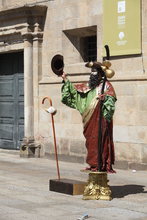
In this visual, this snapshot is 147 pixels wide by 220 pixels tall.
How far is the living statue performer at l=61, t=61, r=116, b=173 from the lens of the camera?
8.81 m

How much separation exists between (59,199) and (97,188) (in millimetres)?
634

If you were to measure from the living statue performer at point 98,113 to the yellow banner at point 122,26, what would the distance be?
156 inches

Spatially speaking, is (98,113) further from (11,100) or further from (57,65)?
(11,100)

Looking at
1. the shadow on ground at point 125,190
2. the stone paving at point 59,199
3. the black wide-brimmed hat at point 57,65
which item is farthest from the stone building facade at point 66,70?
the black wide-brimmed hat at point 57,65

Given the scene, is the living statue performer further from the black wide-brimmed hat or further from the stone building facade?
the stone building facade

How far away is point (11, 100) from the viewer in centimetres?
1698

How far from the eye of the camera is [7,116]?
17.1m

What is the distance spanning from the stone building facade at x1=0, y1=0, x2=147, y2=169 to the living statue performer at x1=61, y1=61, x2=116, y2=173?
3.72 meters

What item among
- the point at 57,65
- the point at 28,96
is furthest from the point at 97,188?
the point at 28,96

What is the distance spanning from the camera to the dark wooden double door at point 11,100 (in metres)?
16.7

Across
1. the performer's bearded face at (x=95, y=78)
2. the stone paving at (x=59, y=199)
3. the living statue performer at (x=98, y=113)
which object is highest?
the performer's bearded face at (x=95, y=78)

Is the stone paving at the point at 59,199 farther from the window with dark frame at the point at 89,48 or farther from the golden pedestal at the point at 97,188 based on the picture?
the window with dark frame at the point at 89,48

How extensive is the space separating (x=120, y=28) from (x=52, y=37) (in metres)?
2.58

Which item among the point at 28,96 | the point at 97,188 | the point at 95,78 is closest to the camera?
the point at 97,188
